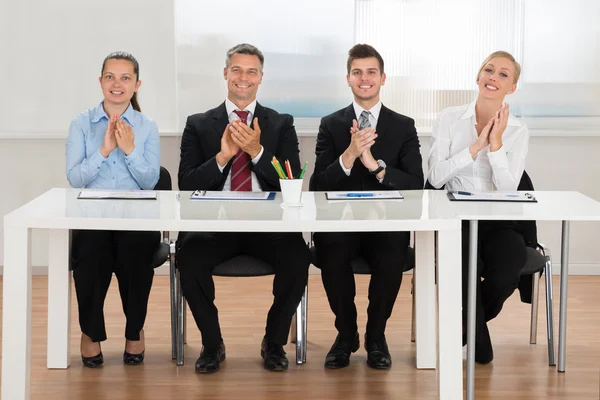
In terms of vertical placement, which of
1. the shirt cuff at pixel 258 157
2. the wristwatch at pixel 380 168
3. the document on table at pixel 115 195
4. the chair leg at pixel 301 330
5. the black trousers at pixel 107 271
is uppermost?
the shirt cuff at pixel 258 157

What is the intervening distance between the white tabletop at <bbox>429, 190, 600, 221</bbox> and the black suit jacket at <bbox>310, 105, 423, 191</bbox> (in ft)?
1.01

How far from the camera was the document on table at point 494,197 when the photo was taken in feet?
11.0

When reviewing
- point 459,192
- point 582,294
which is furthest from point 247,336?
point 582,294

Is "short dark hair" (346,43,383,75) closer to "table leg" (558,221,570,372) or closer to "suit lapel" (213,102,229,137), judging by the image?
"suit lapel" (213,102,229,137)

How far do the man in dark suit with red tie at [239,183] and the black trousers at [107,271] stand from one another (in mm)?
168

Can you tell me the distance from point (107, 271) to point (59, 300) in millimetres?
217

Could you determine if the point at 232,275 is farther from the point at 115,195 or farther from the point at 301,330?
the point at 115,195

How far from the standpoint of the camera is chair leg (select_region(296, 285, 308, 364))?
3664 mm

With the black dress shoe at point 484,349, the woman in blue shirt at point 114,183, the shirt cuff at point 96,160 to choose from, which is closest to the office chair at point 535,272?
the black dress shoe at point 484,349

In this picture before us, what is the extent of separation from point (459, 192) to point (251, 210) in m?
0.85

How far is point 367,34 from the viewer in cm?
531

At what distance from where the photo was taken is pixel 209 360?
141 inches

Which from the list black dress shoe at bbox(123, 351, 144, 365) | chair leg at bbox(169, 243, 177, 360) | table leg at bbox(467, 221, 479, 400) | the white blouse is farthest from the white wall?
table leg at bbox(467, 221, 479, 400)

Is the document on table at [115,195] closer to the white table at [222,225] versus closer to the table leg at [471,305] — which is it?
the white table at [222,225]
